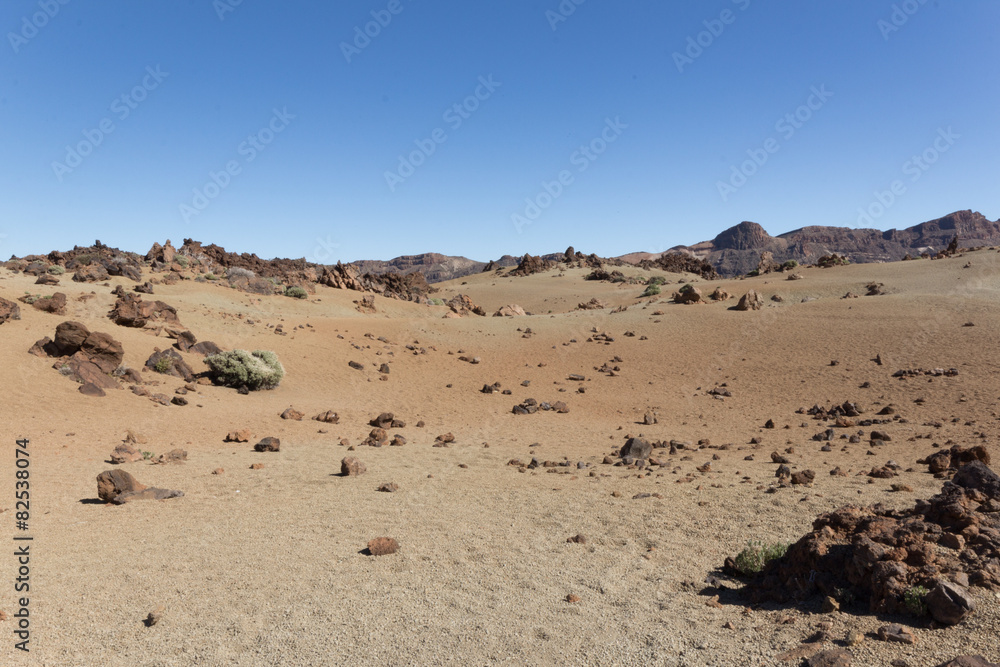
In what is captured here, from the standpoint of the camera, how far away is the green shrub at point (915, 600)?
4105 millimetres

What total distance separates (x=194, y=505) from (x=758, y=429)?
474 inches

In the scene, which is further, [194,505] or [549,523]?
[194,505]

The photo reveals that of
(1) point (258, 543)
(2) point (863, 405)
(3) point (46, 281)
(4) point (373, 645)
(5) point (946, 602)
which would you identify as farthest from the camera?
(3) point (46, 281)

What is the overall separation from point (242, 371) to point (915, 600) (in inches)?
662

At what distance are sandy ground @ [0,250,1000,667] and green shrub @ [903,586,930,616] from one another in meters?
0.08

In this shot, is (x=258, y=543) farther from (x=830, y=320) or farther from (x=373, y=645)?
(x=830, y=320)

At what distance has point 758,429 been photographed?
13.7m

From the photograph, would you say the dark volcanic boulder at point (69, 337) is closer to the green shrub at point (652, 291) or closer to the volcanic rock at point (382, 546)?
the volcanic rock at point (382, 546)

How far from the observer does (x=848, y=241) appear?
13825 cm

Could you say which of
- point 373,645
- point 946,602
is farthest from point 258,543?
point 946,602

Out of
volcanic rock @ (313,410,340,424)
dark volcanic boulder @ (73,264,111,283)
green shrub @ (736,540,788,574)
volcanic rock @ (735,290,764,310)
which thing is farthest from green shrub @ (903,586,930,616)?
dark volcanic boulder @ (73,264,111,283)

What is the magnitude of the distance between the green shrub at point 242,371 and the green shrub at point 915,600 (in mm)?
16592

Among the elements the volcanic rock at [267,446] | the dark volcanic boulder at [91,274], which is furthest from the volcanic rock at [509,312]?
the volcanic rock at [267,446]

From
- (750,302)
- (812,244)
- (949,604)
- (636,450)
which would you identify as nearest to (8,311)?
(636,450)
